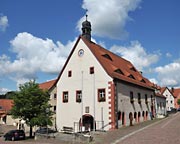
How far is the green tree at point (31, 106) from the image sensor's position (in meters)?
34.4

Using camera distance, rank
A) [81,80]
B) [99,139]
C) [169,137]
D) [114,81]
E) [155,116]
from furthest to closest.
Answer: [155,116] → [81,80] → [114,81] → [99,139] → [169,137]

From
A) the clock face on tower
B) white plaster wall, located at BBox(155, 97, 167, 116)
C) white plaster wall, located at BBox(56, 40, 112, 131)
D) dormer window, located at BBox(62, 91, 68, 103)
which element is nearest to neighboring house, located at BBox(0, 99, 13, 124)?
dormer window, located at BBox(62, 91, 68, 103)

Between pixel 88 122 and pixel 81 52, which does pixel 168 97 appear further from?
pixel 88 122

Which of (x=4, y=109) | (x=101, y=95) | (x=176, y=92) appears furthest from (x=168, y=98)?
(x=101, y=95)

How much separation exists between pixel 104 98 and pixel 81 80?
16.5 feet

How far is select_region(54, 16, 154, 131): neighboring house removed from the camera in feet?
108

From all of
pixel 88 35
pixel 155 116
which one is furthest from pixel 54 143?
pixel 155 116

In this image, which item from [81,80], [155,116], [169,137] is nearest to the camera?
[169,137]

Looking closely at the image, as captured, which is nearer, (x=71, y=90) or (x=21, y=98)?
(x=21, y=98)

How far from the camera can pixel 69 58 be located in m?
38.3

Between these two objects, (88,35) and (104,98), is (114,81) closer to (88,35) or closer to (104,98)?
(104,98)

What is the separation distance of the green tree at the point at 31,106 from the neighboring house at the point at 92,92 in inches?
135

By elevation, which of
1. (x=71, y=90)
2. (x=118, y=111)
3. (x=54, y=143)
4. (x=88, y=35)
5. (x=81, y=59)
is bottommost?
(x=54, y=143)

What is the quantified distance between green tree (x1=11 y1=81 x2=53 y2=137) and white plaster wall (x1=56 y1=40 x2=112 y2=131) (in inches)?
119
